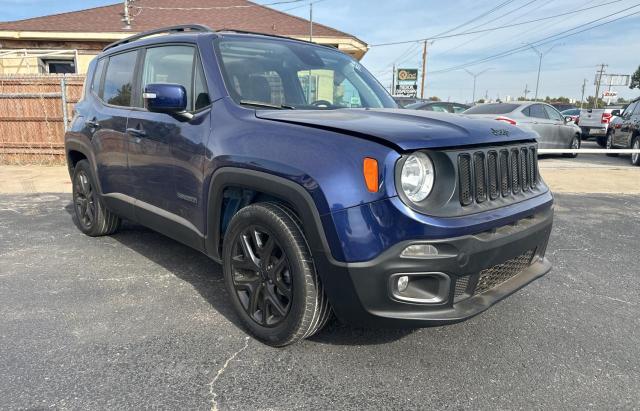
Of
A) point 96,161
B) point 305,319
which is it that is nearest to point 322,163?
point 305,319

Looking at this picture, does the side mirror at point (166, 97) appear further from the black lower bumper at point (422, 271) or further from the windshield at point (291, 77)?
the black lower bumper at point (422, 271)

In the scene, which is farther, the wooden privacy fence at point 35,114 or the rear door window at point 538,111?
the rear door window at point 538,111

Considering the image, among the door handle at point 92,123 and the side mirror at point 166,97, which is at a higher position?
the side mirror at point 166,97

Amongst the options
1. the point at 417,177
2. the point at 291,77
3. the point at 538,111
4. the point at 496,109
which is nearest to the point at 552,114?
the point at 538,111

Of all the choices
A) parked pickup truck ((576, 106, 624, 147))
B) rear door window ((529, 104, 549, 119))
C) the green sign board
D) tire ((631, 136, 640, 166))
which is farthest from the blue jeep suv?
the green sign board

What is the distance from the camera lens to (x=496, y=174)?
261cm

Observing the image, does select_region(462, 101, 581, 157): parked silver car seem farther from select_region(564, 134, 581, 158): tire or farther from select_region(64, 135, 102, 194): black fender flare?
select_region(64, 135, 102, 194): black fender flare

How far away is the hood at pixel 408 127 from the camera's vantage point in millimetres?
2278

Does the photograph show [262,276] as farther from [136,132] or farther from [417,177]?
[136,132]

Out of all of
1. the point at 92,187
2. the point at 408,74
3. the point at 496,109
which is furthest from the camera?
the point at 408,74

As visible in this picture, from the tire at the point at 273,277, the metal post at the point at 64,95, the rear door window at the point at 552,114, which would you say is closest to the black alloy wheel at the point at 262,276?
the tire at the point at 273,277

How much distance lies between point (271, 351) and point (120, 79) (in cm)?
290

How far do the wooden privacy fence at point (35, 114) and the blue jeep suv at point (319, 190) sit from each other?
7.95m

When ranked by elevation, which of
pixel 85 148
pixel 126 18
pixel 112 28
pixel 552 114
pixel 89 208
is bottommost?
pixel 89 208
